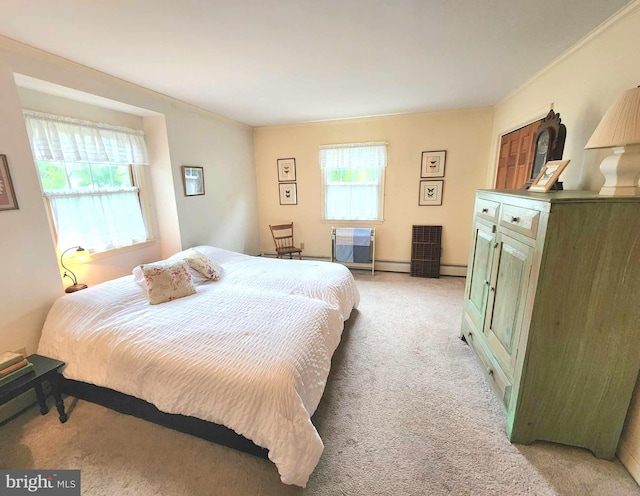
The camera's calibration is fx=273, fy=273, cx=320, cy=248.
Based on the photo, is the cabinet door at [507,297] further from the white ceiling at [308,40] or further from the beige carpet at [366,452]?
the white ceiling at [308,40]

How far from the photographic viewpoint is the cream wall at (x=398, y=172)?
3854 mm

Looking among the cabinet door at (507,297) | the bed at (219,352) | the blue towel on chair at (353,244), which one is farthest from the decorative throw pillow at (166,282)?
the blue towel on chair at (353,244)

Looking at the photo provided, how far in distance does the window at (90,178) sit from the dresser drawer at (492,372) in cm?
343

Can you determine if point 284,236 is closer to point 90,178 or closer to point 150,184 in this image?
point 150,184

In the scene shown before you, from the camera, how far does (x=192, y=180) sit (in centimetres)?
337

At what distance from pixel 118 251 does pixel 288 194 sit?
266 cm

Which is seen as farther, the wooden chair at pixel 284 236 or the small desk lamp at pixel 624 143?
the wooden chair at pixel 284 236

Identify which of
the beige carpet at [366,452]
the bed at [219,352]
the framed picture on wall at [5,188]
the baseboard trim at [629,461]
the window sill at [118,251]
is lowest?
the beige carpet at [366,452]

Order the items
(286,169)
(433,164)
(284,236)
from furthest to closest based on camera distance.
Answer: (284,236), (286,169), (433,164)

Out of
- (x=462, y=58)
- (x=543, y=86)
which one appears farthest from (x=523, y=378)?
(x=543, y=86)

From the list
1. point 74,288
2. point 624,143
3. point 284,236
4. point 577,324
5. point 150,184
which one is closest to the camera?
point 624,143

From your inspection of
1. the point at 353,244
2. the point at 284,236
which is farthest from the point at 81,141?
the point at 353,244

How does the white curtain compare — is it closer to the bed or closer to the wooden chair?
the bed

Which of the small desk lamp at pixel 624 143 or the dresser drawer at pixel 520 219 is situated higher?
the small desk lamp at pixel 624 143
